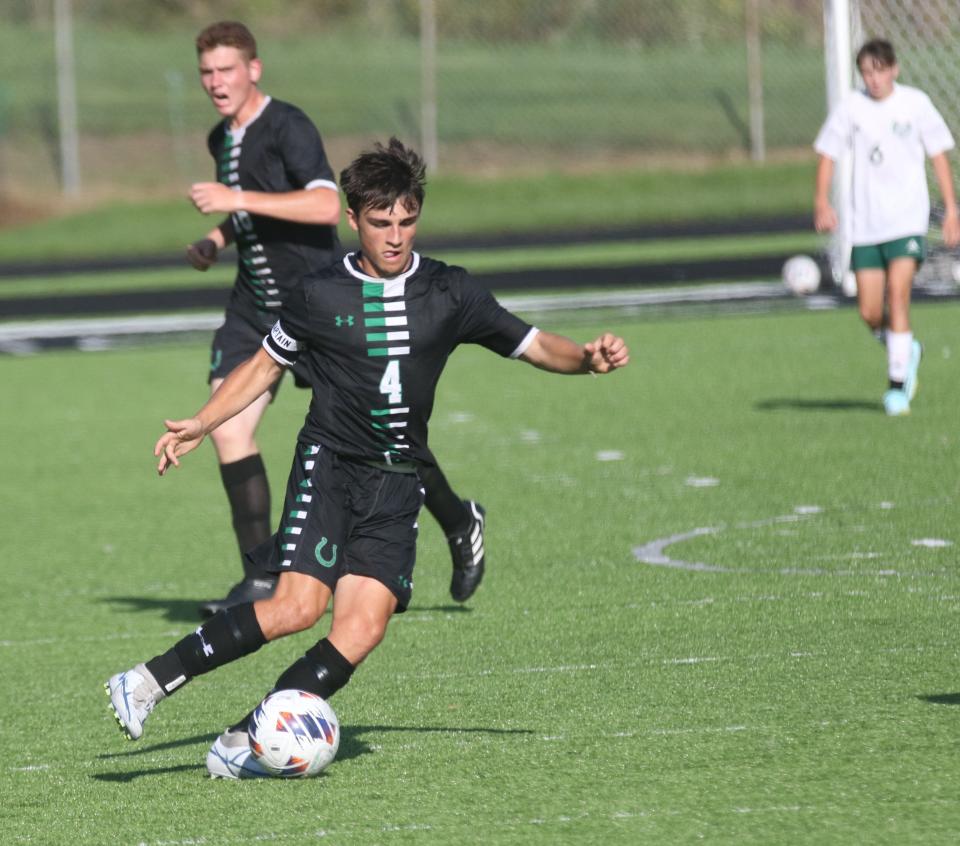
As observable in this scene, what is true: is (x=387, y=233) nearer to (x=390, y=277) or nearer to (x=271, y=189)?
(x=390, y=277)

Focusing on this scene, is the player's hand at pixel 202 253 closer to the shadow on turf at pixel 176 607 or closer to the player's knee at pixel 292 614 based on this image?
the shadow on turf at pixel 176 607

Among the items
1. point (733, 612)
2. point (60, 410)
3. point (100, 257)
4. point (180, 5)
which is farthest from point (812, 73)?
point (733, 612)

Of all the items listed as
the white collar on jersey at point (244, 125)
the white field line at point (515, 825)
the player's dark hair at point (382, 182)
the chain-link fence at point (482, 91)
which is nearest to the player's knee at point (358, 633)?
the white field line at point (515, 825)

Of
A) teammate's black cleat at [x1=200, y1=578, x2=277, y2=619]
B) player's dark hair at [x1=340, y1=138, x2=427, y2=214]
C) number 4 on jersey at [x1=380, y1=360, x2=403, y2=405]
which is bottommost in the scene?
teammate's black cleat at [x1=200, y1=578, x2=277, y2=619]

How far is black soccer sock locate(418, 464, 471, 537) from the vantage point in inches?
271

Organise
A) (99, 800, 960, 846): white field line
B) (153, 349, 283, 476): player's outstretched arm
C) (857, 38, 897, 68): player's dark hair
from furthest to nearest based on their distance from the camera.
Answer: (857, 38, 897, 68): player's dark hair
(153, 349, 283, 476): player's outstretched arm
(99, 800, 960, 846): white field line

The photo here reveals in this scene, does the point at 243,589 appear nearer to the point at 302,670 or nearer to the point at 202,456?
the point at 302,670

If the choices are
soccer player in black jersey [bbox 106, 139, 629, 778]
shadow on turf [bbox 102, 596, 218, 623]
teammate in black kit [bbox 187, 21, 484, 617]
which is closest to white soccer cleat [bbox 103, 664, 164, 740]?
soccer player in black jersey [bbox 106, 139, 629, 778]

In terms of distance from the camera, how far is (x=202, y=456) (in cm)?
1165

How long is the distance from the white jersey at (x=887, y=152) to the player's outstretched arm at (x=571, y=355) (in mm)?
6516

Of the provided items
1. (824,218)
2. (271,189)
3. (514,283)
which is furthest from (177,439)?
(514,283)

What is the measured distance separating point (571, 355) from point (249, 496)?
102 inches

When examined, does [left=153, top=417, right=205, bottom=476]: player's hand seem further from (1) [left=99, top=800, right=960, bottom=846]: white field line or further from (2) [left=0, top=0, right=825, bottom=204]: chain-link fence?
(2) [left=0, top=0, right=825, bottom=204]: chain-link fence

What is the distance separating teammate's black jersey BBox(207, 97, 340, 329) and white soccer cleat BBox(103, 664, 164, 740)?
2741 mm
